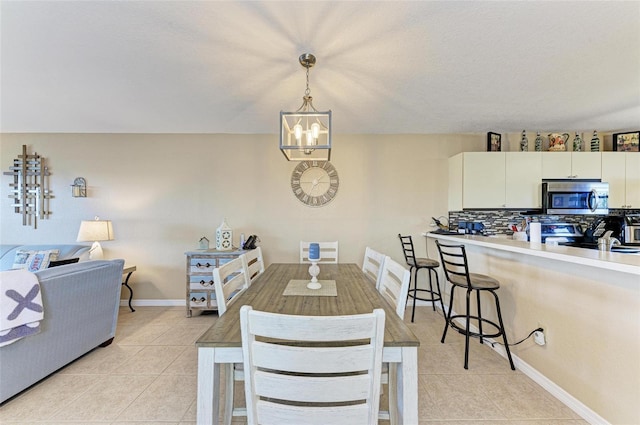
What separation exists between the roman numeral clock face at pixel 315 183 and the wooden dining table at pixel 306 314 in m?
1.85

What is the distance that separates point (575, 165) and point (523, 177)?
2.12 feet

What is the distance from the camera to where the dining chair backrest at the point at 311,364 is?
789 millimetres

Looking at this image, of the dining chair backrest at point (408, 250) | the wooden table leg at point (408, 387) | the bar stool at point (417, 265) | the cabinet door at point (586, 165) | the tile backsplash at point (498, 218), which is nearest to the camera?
the wooden table leg at point (408, 387)

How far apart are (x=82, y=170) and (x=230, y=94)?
272cm

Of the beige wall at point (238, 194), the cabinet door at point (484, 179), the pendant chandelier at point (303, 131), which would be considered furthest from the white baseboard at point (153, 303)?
the cabinet door at point (484, 179)

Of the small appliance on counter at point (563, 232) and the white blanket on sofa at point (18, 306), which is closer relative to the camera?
the white blanket on sofa at point (18, 306)

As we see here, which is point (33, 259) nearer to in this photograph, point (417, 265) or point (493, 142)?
point (417, 265)

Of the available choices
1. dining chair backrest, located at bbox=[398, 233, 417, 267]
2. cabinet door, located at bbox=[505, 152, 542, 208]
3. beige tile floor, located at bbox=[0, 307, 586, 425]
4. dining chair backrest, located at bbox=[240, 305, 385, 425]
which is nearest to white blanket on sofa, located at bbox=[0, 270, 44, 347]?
beige tile floor, located at bbox=[0, 307, 586, 425]

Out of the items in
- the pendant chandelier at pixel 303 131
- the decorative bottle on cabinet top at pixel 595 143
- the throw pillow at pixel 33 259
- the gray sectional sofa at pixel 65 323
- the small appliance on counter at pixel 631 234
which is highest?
the decorative bottle on cabinet top at pixel 595 143

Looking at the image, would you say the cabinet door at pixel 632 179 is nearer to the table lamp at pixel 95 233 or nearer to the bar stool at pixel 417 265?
the bar stool at pixel 417 265

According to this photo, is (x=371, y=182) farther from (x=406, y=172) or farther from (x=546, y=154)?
(x=546, y=154)

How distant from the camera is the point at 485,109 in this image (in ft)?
9.07

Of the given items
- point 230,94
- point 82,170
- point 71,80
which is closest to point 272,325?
point 230,94

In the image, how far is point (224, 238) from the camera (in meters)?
3.25
